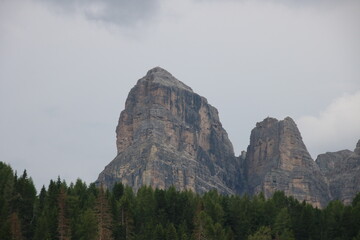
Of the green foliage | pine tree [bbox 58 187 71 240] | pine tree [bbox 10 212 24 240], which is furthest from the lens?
the green foliage

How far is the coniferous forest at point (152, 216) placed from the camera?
12669 centimetres

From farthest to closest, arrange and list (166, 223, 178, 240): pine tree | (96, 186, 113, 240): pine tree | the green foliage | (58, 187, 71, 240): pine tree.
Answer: the green foliage → (166, 223, 178, 240): pine tree → (58, 187, 71, 240): pine tree → (96, 186, 113, 240): pine tree

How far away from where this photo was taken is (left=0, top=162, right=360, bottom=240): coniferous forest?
12669cm

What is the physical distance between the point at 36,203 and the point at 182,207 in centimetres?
2892

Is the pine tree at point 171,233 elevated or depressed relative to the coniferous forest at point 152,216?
depressed

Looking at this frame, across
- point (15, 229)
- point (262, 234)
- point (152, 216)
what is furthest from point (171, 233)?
point (15, 229)

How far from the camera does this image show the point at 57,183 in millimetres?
148875

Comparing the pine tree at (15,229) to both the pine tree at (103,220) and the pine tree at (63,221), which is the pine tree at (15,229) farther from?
the pine tree at (103,220)

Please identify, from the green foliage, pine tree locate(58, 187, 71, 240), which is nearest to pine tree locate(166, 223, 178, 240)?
the green foliage

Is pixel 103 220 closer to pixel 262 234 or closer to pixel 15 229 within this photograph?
pixel 15 229

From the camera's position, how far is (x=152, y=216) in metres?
145

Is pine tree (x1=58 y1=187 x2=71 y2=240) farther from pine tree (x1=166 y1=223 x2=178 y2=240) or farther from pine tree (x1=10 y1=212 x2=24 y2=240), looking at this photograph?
pine tree (x1=166 y1=223 x2=178 y2=240)

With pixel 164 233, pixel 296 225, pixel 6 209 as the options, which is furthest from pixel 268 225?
pixel 6 209

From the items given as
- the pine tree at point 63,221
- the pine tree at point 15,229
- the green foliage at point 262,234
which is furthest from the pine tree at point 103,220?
the green foliage at point 262,234
